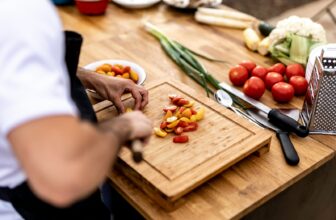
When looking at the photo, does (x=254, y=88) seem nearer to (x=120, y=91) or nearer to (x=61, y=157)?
(x=120, y=91)

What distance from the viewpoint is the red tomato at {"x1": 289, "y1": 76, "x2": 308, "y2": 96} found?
1404 mm

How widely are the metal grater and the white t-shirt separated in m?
0.79

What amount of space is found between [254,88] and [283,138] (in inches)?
8.8

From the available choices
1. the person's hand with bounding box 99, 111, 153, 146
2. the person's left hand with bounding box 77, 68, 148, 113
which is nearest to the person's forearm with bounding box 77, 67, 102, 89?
the person's left hand with bounding box 77, 68, 148, 113

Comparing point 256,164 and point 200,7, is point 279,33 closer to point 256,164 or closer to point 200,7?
Answer: point 200,7

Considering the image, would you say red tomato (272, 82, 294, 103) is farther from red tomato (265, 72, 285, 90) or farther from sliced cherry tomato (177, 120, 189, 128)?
sliced cherry tomato (177, 120, 189, 128)

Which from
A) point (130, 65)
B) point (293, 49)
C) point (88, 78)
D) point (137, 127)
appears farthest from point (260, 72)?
point (137, 127)

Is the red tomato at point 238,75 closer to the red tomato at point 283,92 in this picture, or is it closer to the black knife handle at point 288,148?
the red tomato at point 283,92

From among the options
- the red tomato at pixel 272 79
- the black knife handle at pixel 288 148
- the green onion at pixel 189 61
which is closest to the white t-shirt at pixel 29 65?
the black knife handle at pixel 288 148

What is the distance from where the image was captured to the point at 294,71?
4.79 feet

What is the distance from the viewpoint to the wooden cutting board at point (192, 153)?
988 mm

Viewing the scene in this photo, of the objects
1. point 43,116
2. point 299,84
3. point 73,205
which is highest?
point 43,116

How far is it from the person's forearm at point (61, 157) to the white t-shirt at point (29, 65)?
0.06 feet

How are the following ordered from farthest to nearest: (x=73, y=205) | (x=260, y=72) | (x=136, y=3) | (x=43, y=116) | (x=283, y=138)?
(x=136, y=3)
(x=260, y=72)
(x=283, y=138)
(x=73, y=205)
(x=43, y=116)
